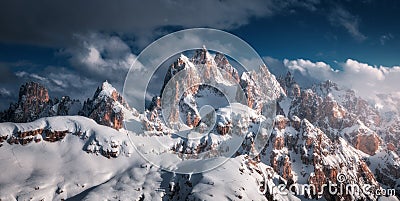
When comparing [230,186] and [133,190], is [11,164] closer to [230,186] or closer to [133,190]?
[133,190]

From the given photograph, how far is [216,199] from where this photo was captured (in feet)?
532

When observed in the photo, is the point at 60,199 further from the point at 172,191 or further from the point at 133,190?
the point at 172,191

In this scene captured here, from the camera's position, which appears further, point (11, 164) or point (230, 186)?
point (11, 164)

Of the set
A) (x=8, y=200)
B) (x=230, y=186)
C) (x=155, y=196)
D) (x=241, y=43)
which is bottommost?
(x=8, y=200)

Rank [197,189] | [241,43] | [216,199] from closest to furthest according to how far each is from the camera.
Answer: [241,43] → [216,199] → [197,189]

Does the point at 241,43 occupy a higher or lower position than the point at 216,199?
higher

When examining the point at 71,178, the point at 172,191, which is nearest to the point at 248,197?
the point at 172,191

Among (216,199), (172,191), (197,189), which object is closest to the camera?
(216,199)

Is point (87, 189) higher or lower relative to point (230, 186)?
lower

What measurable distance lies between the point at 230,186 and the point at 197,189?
1943 centimetres

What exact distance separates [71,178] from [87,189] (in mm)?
15056

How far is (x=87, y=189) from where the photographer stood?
19012 centimetres

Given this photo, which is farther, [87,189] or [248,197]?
[87,189]

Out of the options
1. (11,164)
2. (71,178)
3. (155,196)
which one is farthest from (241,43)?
(11,164)
